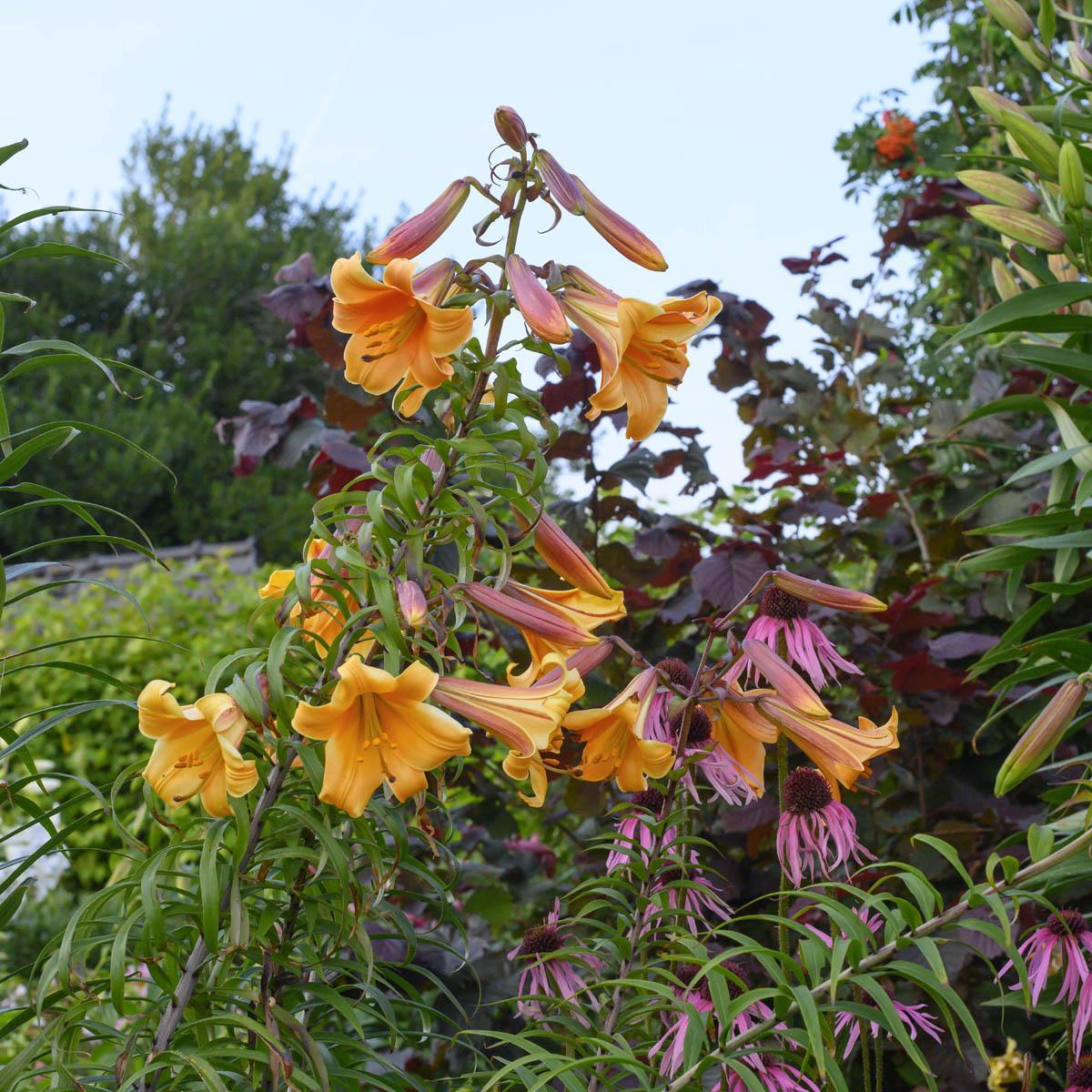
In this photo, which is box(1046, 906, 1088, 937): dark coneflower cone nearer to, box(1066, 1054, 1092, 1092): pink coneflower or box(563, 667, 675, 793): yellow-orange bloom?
box(1066, 1054, 1092, 1092): pink coneflower

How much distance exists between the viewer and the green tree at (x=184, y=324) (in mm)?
16627

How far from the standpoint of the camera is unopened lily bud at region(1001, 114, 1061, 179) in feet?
4.96

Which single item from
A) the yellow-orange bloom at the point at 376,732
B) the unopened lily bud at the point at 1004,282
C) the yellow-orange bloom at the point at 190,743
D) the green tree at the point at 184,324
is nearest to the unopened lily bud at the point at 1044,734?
the yellow-orange bloom at the point at 376,732

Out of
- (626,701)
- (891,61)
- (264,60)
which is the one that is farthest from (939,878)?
(264,60)


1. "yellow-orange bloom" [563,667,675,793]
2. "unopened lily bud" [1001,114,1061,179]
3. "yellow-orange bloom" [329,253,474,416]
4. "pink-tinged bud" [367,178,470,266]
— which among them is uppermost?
"unopened lily bud" [1001,114,1061,179]

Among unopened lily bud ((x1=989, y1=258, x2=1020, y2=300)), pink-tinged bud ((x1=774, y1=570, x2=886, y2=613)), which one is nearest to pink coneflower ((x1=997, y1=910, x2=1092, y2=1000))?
pink-tinged bud ((x1=774, y1=570, x2=886, y2=613))

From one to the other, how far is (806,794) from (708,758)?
0.38 feet

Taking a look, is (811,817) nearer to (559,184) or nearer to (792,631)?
(792,631)

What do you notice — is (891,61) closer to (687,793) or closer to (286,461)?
(286,461)

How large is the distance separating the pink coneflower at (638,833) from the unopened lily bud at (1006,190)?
3.41ft

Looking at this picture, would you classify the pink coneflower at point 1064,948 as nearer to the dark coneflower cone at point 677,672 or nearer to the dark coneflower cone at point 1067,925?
the dark coneflower cone at point 1067,925

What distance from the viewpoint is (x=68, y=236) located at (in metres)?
18.2

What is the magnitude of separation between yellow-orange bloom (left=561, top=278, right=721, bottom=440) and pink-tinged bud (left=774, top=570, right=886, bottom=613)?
237mm

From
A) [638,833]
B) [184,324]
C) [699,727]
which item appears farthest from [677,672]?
[184,324]
